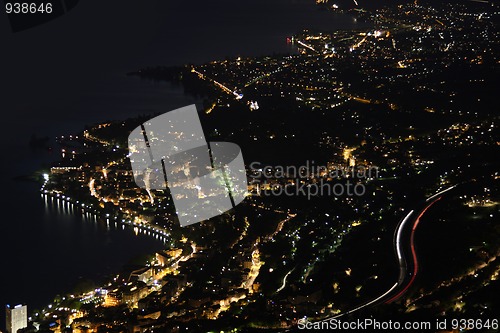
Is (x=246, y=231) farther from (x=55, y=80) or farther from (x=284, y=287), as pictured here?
(x=55, y=80)

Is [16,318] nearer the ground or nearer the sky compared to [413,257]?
nearer the ground

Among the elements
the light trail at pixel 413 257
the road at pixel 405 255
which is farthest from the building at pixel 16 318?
the light trail at pixel 413 257

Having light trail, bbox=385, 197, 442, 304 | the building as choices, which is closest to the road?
light trail, bbox=385, 197, 442, 304

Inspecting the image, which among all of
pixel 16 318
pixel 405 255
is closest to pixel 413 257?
pixel 405 255

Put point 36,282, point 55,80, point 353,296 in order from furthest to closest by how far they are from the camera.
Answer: point 55,80 < point 36,282 < point 353,296

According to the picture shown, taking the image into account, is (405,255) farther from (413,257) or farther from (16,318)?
(16,318)

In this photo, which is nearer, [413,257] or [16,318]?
[16,318]

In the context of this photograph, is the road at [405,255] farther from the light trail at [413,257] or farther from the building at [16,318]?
the building at [16,318]

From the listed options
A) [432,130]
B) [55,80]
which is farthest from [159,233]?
[55,80]

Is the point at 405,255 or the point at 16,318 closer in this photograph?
the point at 16,318
